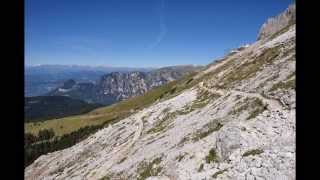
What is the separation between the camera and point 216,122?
62.4 metres

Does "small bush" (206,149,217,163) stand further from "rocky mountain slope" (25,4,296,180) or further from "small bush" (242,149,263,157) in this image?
"small bush" (242,149,263,157)

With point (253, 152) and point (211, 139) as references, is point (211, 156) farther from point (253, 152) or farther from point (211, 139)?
point (253, 152)

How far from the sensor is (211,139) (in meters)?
53.1

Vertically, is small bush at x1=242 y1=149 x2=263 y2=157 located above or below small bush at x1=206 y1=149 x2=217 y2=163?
above

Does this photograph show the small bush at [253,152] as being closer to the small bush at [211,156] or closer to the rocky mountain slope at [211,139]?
the rocky mountain slope at [211,139]

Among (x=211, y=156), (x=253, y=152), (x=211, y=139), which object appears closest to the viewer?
(x=253, y=152)

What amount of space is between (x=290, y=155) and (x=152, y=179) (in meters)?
19.5

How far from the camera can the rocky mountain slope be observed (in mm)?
40438

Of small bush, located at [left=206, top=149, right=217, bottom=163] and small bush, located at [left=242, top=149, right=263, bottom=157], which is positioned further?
small bush, located at [left=206, top=149, right=217, bottom=163]

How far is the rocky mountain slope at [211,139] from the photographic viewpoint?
40.4 m

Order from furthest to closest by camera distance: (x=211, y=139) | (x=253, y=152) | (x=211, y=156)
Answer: (x=211, y=139) < (x=211, y=156) < (x=253, y=152)

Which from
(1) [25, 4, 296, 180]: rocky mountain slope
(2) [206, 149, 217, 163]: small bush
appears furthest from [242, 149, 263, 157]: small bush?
(2) [206, 149, 217, 163]: small bush

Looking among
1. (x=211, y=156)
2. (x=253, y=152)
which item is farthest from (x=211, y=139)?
(x=253, y=152)
